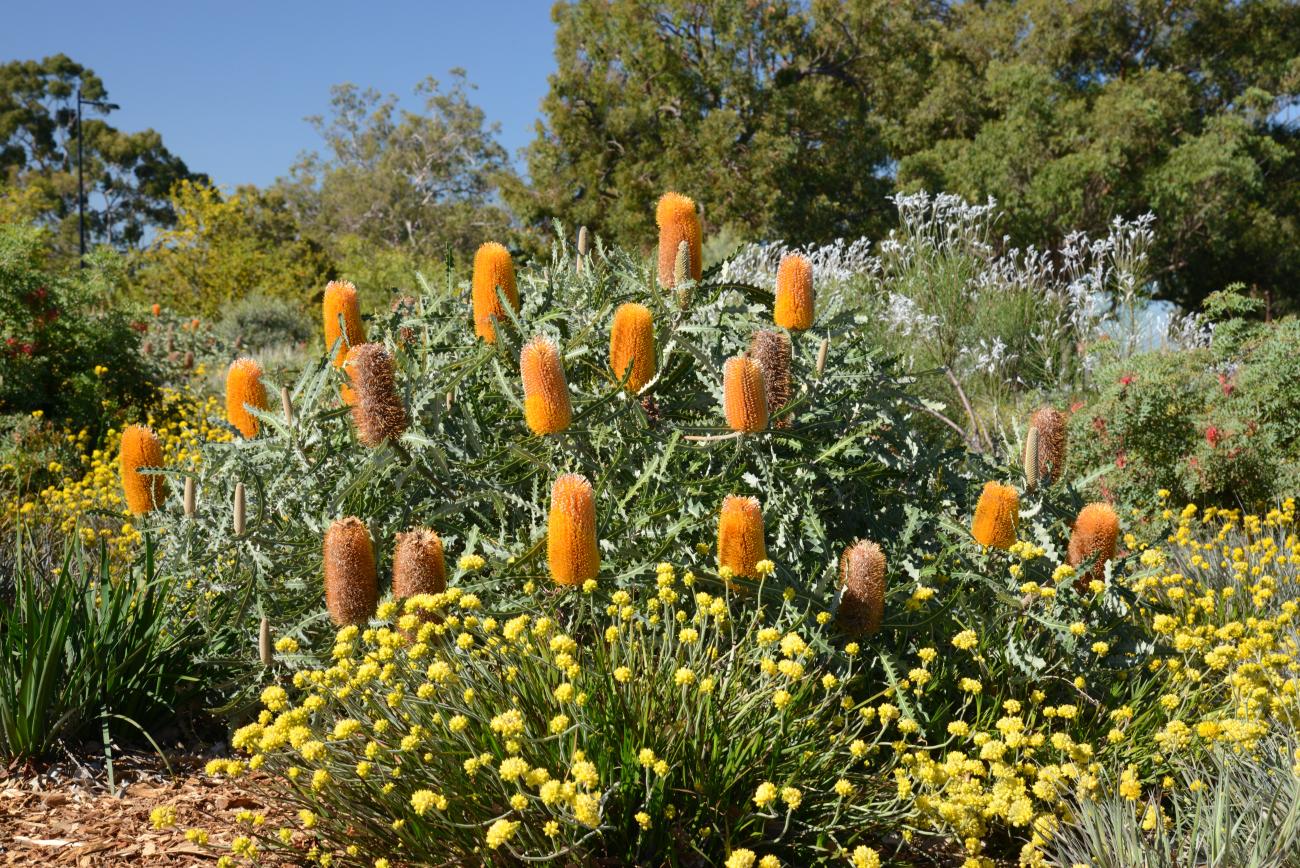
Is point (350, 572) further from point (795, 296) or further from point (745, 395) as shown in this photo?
point (795, 296)

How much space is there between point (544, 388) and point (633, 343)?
0.28 meters

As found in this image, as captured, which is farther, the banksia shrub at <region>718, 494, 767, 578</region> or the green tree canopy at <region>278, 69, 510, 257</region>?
the green tree canopy at <region>278, 69, 510, 257</region>

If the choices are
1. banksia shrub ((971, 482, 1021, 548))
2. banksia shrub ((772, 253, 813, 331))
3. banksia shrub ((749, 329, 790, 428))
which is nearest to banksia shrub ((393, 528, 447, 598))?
banksia shrub ((749, 329, 790, 428))

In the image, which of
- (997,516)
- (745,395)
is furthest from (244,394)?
(997,516)

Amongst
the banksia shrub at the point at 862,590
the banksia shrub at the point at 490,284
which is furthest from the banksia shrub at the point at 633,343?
the banksia shrub at the point at 862,590

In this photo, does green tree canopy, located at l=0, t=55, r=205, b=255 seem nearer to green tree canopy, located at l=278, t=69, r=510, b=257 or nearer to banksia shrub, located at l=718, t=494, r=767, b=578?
green tree canopy, located at l=278, t=69, r=510, b=257

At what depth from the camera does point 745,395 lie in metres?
2.71

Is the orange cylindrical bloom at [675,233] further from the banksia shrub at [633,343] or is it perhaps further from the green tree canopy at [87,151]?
the green tree canopy at [87,151]

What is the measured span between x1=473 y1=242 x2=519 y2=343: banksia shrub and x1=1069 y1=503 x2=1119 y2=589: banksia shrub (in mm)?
1880

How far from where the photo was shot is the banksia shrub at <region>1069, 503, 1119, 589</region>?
3051 mm

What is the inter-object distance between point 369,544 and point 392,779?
2.08ft

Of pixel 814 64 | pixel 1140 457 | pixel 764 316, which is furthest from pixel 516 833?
pixel 814 64

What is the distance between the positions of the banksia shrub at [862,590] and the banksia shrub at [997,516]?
0.33 m

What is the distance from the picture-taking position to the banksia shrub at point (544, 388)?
2.62m
